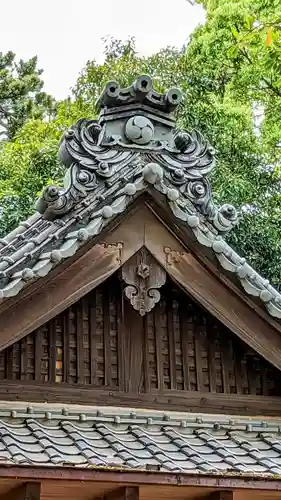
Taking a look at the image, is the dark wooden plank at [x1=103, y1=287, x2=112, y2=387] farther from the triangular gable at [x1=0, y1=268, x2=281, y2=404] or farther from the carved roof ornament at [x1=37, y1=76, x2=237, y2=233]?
the carved roof ornament at [x1=37, y1=76, x2=237, y2=233]

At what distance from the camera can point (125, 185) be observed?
221 inches

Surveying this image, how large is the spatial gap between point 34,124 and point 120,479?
16728mm

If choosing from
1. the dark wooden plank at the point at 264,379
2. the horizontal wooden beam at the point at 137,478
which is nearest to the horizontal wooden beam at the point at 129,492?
the horizontal wooden beam at the point at 137,478

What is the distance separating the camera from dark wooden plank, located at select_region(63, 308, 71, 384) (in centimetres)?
556

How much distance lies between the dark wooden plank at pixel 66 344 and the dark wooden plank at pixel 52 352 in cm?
8

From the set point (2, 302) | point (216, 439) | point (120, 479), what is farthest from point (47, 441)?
point (216, 439)

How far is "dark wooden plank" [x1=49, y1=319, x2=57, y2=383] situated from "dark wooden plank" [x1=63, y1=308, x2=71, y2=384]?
8 centimetres

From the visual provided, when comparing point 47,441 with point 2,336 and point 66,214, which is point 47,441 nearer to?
point 2,336

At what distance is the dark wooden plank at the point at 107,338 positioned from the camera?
5.66m

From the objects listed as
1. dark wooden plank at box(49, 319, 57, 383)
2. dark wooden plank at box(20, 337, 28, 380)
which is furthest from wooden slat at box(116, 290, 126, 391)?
dark wooden plank at box(20, 337, 28, 380)

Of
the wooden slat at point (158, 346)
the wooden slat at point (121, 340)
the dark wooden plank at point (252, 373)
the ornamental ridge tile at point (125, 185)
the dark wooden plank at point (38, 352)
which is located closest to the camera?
the ornamental ridge tile at point (125, 185)

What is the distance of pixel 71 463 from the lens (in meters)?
4.29

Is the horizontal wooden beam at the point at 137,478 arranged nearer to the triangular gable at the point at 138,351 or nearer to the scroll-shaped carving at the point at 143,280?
the triangular gable at the point at 138,351

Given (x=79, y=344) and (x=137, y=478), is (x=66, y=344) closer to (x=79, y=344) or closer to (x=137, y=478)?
(x=79, y=344)
